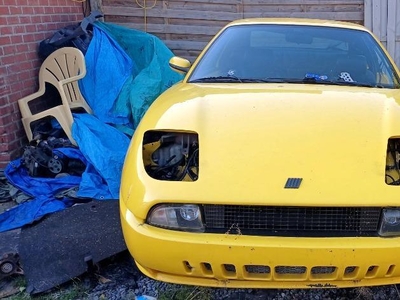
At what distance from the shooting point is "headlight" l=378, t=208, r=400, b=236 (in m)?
2.02

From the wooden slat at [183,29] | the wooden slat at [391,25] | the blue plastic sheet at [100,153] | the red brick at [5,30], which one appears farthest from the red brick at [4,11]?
the wooden slat at [391,25]

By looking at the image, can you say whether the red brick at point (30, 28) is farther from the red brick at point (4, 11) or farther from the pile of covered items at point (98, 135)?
the pile of covered items at point (98, 135)

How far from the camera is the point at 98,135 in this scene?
4504 millimetres

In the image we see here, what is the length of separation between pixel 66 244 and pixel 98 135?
1701 millimetres

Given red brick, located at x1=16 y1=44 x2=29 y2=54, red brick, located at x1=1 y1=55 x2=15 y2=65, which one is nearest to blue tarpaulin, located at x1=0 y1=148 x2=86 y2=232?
red brick, located at x1=1 y1=55 x2=15 y2=65

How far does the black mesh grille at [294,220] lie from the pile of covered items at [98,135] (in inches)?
76.5

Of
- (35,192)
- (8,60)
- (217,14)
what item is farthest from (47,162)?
(217,14)

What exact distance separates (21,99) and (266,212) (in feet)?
11.3

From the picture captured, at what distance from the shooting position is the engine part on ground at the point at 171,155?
7.52 ft

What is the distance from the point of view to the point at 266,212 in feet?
6.73

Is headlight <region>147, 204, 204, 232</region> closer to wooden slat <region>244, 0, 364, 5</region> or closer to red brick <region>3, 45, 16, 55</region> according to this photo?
red brick <region>3, 45, 16, 55</region>

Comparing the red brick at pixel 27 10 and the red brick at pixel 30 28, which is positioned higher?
the red brick at pixel 27 10

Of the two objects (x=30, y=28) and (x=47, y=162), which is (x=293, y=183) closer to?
(x=47, y=162)

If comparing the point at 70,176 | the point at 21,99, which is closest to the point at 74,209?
the point at 70,176
